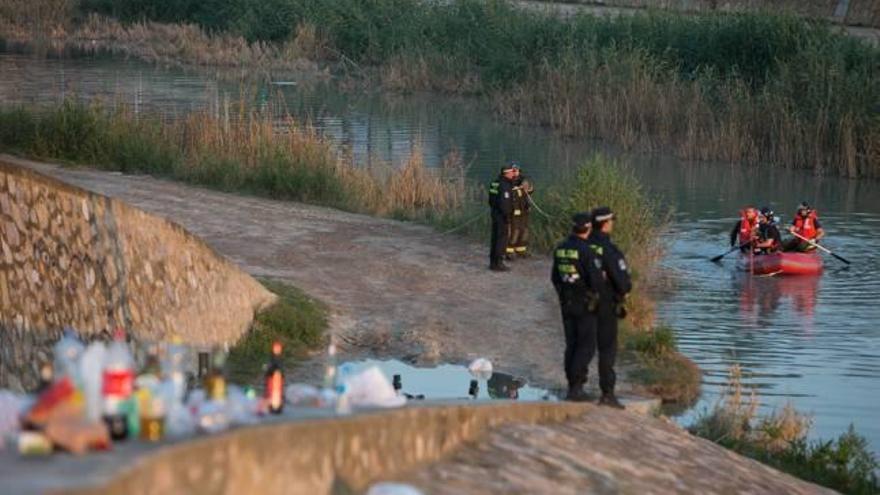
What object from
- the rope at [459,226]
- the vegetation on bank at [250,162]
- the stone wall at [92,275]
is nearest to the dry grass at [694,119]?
the vegetation on bank at [250,162]

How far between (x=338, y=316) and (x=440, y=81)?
37671 mm

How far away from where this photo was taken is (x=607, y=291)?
49.0 feet

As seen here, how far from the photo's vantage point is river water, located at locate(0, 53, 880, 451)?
2069 cm

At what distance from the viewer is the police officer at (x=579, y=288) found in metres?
14.8

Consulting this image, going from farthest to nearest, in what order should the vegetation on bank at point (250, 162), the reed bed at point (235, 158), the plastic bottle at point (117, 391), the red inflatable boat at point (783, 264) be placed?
the reed bed at point (235, 158) → the vegetation on bank at point (250, 162) → the red inflatable boat at point (783, 264) → the plastic bottle at point (117, 391)

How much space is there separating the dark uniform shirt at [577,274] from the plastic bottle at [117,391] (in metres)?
7.30

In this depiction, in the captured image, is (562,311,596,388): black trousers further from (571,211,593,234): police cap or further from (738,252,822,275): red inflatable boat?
(738,252,822,275): red inflatable boat

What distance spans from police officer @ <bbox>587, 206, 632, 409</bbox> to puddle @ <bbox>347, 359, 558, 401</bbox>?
1447 mm

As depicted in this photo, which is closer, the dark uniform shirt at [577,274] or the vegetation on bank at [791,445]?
the dark uniform shirt at [577,274]

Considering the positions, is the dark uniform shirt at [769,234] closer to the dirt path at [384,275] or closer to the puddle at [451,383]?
the dirt path at [384,275]

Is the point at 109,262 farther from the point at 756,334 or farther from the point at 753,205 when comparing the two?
the point at 753,205

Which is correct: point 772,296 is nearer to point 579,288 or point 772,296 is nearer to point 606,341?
point 606,341

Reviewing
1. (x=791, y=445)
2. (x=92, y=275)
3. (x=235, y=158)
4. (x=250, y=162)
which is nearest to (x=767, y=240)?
(x=250, y=162)

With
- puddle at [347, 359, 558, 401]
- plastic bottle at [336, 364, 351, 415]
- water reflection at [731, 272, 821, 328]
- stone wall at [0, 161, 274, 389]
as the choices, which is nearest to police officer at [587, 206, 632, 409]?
puddle at [347, 359, 558, 401]
